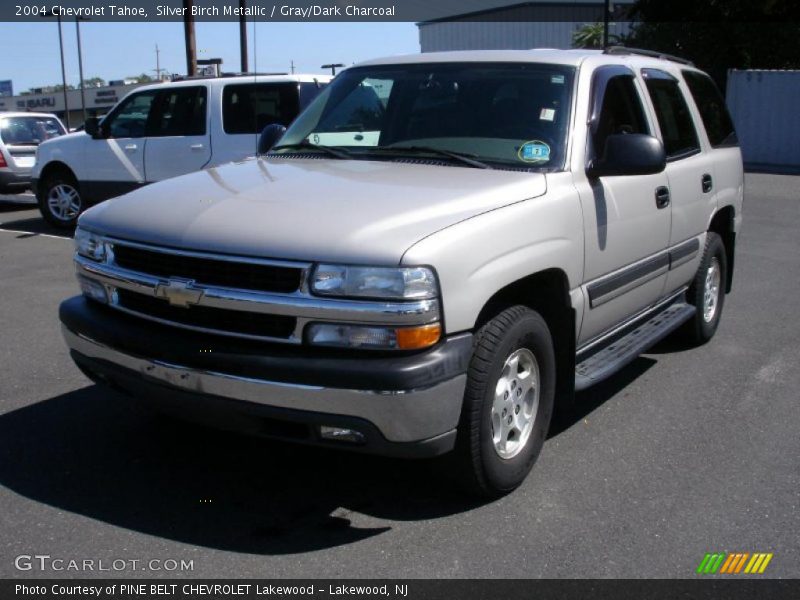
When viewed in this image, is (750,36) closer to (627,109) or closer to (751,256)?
(751,256)

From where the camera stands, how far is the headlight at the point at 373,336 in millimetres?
3266

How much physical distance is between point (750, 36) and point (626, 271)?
1080 inches

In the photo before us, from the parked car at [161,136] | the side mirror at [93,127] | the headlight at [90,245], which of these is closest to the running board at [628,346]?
the headlight at [90,245]

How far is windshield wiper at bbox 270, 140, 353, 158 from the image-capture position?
4727 mm

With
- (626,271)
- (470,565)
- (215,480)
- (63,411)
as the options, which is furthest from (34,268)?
(470,565)

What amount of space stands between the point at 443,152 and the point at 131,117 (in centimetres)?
815

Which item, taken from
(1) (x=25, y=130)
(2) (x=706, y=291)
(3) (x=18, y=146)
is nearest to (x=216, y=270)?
(2) (x=706, y=291)

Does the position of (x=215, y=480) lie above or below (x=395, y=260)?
below

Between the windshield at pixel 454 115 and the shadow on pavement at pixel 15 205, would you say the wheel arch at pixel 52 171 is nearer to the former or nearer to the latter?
the shadow on pavement at pixel 15 205

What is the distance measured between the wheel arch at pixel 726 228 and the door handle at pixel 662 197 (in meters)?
1.30

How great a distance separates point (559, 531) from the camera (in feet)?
Answer: 12.0

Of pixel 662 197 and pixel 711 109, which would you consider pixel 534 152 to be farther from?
pixel 711 109

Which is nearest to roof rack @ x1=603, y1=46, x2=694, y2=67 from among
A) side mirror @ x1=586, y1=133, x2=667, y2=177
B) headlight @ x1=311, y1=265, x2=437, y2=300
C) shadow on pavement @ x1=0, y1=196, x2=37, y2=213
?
side mirror @ x1=586, y1=133, x2=667, y2=177

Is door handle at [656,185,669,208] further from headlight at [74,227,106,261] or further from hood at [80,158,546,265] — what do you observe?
headlight at [74,227,106,261]
